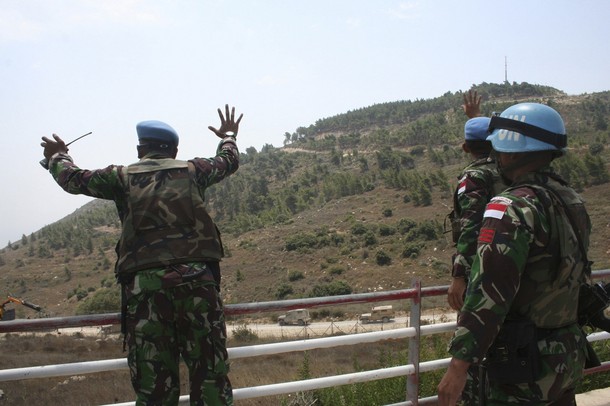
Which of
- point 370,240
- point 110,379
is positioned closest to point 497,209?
point 110,379

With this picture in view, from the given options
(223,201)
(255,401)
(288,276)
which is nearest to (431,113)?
(223,201)

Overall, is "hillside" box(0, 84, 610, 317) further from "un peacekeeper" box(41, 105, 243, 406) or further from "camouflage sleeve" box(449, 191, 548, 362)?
"camouflage sleeve" box(449, 191, 548, 362)

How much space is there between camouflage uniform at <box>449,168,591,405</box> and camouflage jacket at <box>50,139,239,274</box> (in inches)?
54.5

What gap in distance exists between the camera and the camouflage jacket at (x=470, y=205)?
293 cm

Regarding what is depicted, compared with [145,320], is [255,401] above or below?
below

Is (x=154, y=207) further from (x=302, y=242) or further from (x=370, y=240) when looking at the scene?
(x=302, y=242)

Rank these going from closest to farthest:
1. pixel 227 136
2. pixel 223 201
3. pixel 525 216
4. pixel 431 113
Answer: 1. pixel 525 216
2. pixel 227 136
3. pixel 223 201
4. pixel 431 113

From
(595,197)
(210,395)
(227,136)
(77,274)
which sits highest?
(227,136)

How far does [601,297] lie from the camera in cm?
225

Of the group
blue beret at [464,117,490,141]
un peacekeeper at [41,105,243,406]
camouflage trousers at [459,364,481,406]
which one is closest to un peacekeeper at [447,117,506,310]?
blue beret at [464,117,490,141]

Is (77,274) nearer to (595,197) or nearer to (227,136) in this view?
(595,197)

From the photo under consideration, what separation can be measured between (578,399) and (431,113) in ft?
460

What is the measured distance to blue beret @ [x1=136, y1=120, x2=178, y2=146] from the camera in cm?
303

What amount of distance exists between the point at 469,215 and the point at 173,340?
1674mm
